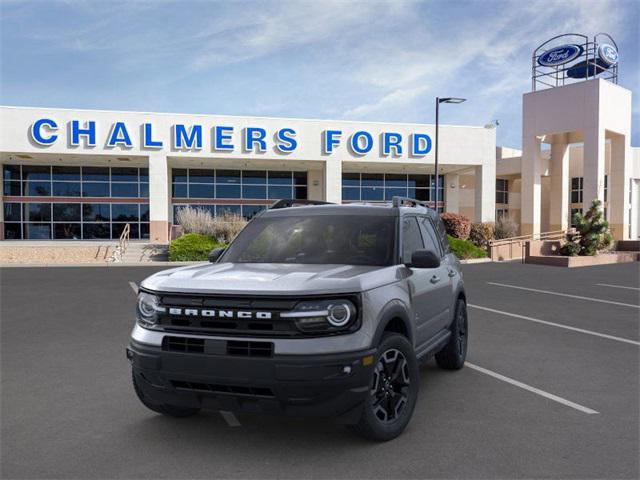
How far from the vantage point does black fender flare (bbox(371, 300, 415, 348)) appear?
12.8 ft

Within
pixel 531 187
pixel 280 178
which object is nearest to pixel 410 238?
pixel 531 187

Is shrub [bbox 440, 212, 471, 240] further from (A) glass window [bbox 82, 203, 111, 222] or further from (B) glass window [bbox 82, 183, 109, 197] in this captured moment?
(B) glass window [bbox 82, 183, 109, 197]

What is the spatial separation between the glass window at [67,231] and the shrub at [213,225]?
1078 cm

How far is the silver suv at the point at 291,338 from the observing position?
3.65 metres

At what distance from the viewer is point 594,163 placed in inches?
1257

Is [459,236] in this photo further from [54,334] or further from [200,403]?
[200,403]

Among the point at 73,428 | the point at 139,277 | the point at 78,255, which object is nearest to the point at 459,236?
the point at 139,277

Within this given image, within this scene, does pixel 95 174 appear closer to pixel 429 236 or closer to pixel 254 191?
pixel 254 191

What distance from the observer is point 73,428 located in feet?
14.8

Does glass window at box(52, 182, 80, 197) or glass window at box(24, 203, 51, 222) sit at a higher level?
glass window at box(52, 182, 80, 197)

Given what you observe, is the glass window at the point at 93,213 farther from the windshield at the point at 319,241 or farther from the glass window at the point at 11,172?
the windshield at the point at 319,241

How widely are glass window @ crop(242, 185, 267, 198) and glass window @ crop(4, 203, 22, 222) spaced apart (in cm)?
1416

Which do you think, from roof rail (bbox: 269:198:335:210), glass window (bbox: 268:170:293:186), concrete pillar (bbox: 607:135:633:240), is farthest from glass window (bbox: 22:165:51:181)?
concrete pillar (bbox: 607:135:633:240)

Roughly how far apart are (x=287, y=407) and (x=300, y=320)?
0.59 metres
